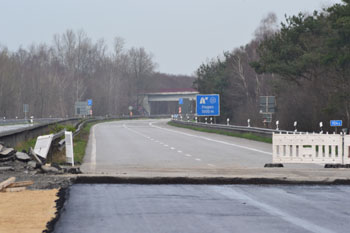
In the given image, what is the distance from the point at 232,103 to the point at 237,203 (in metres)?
78.0

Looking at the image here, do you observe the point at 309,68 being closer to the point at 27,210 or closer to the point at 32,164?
the point at 32,164

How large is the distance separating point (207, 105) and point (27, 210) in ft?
148

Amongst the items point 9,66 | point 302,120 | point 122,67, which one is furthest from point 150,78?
point 302,120

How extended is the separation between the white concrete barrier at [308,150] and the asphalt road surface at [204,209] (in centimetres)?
596

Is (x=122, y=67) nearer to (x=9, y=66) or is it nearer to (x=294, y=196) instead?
(x=9, y=66)

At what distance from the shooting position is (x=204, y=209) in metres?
10.2

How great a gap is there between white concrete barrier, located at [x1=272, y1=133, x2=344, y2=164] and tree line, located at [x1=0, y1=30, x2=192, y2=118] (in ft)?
331

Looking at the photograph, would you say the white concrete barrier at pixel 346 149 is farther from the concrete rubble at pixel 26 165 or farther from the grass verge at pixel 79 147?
the concrete rubble at pixel 26 165

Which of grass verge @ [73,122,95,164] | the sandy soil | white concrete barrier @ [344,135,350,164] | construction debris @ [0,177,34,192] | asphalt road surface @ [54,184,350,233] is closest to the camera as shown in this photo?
the sandy soil

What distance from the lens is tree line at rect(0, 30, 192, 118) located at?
126m

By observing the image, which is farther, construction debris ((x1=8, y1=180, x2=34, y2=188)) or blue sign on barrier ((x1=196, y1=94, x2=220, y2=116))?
blue sign on barrier ((x1=196, y1=94, x2=220, y2=116))

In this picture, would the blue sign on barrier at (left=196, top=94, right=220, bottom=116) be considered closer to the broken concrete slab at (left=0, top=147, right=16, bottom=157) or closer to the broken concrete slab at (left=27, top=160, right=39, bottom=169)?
the broken concrete slab at (left=0, top=147, right=16, bottom=157)

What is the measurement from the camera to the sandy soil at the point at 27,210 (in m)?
8.30

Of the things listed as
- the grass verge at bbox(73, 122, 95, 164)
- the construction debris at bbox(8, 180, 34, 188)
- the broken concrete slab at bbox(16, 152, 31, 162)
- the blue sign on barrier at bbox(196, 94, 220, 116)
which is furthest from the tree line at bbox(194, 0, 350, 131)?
the construction debris at bbox(8, 180, 34, 188)
